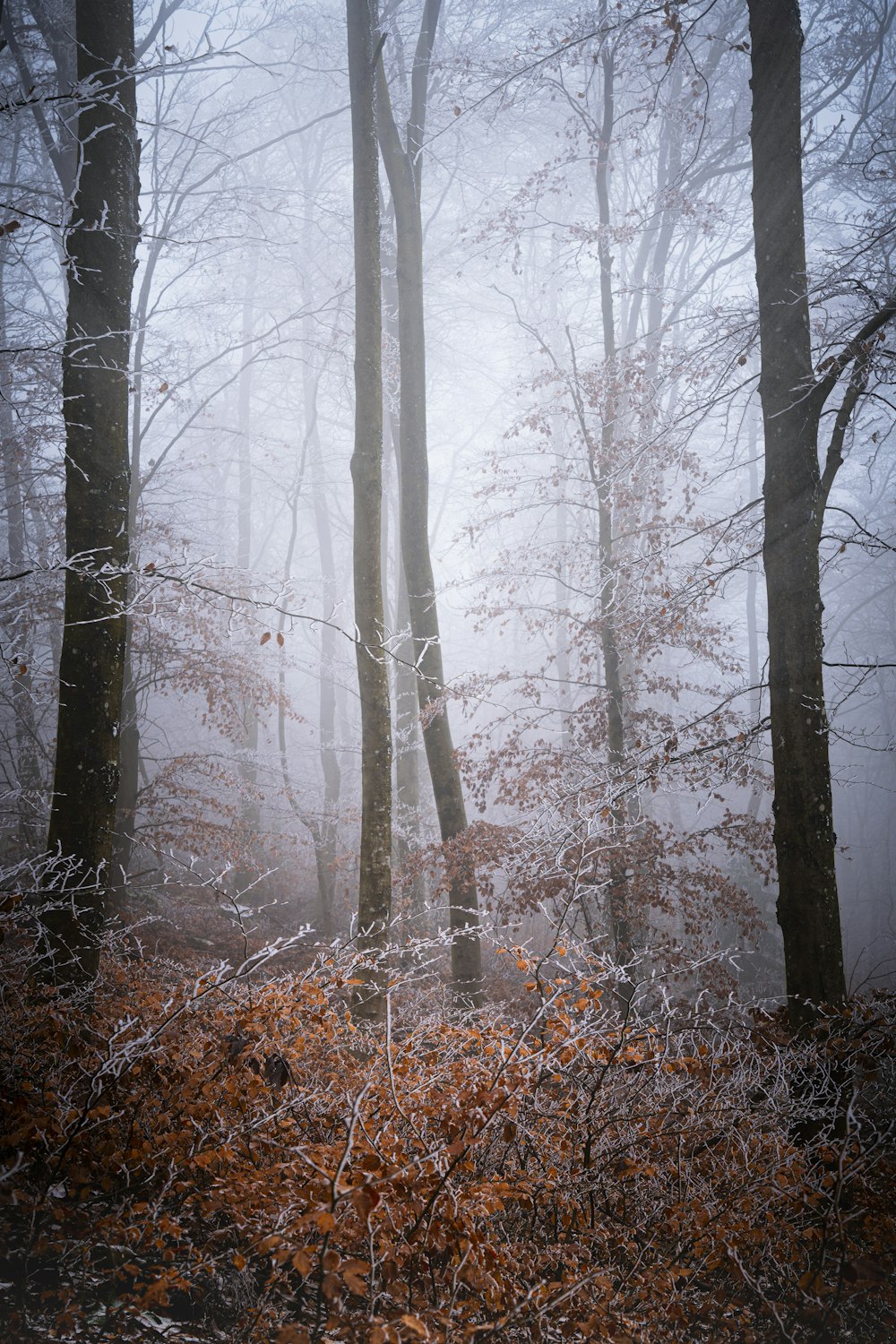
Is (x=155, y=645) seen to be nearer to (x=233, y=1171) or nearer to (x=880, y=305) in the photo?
(x=233, y=1171)

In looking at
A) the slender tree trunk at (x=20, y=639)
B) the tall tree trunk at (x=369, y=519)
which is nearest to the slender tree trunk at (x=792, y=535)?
the tall tree trunk at (x=369, y=519)

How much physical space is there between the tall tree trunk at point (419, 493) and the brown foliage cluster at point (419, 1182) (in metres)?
3.33

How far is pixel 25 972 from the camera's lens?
4453 millimetres

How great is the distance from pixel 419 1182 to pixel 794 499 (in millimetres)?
4709

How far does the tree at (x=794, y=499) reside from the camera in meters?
4.91

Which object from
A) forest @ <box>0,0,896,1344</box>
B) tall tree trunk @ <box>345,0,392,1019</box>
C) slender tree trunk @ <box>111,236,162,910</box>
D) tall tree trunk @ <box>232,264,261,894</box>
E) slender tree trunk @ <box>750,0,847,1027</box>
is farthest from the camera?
tall tree trunk @ <box>232,264,261,894</box>

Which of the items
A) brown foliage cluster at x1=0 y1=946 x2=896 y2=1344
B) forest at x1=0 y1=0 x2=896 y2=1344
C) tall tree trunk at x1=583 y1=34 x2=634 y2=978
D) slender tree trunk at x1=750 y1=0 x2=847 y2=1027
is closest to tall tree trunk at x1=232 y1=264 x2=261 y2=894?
forest at x1=0 y1=0 x2=896 y2=1344

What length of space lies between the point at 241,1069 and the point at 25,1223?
0.96m

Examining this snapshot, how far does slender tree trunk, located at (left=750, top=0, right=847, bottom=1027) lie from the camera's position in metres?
4.90

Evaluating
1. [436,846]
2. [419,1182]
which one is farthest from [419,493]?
[419,1182]

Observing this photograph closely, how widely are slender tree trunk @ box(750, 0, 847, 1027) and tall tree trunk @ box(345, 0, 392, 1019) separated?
3.00 m

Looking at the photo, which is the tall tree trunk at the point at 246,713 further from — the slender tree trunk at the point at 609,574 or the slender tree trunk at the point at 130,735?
the slender tree trunk at the point at 609,574

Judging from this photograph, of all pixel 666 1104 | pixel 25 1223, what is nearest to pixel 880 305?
pixel 666 1104

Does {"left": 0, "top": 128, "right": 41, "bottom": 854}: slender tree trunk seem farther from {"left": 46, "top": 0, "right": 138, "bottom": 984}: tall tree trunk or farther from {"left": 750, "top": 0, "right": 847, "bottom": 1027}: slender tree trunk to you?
{"left": 750, "top": 0, "right": 847, "bottom": 1027}: slender tree trunk
